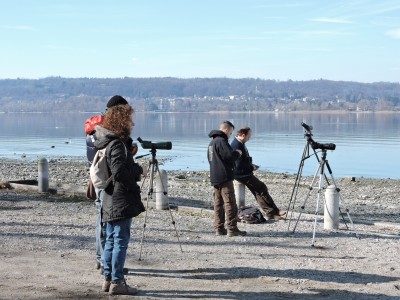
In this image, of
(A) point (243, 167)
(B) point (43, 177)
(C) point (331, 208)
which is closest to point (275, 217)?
(A) point (243, 167)

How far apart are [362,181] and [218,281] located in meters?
23.4

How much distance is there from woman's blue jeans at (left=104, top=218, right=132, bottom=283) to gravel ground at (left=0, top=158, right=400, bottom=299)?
274 mm

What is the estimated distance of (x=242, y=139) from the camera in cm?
1192

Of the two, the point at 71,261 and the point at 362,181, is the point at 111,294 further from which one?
the point at 362,181

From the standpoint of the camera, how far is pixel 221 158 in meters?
10.6

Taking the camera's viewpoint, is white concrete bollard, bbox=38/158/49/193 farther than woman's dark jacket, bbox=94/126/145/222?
Yes

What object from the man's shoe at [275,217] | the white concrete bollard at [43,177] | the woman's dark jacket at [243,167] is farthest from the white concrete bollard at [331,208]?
the white concrete bollard at [43,177]

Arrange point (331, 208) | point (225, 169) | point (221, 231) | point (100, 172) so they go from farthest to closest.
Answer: point (331, 208), point (221, 231), point (225, 169), point (100, 172)

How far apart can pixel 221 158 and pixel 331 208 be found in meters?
2.19

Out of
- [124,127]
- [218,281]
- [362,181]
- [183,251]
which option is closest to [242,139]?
[183,251]

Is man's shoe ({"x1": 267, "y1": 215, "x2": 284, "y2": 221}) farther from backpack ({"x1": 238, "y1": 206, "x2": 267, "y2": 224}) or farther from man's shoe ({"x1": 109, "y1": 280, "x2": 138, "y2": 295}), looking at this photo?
man's shoe ({"x1": 109, "y1": 280, "x2": 138, "y2": 295})

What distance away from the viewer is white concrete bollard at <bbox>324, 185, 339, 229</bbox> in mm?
11398

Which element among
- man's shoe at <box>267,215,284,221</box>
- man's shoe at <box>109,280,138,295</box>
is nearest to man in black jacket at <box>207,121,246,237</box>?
man's shoe at <box>267,215,284,221</box>

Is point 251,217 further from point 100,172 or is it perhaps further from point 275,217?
point 100,172
